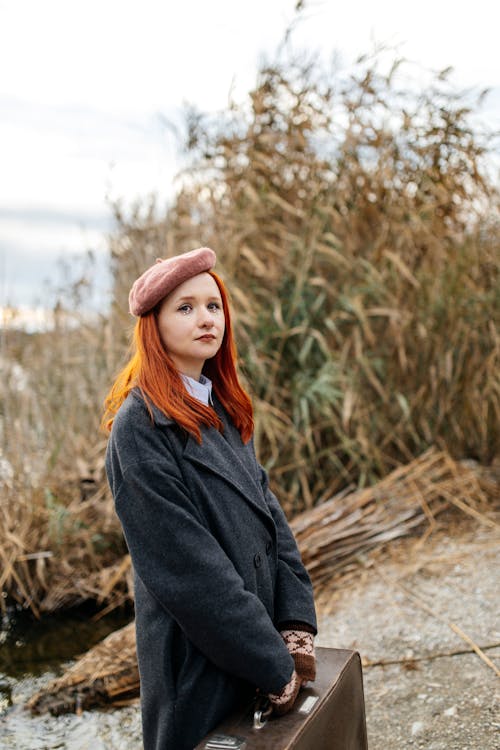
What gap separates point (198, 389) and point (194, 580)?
1.48 ft

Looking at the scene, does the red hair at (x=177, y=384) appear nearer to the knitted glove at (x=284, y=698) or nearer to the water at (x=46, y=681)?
the knitted glove at (x=284, y=698)

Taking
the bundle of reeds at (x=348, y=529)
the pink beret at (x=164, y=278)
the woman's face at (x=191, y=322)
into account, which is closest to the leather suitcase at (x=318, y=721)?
the woman's face at (x=191, y=322)

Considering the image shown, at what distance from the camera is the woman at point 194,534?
158 cm

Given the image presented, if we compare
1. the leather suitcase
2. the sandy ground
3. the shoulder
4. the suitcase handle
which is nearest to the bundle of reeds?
the sandy ground

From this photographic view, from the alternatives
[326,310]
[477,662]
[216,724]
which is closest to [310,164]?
[326,310]

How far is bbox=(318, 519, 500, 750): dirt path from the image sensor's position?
2.64m

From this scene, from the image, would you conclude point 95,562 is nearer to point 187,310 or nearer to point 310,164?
point 310,164

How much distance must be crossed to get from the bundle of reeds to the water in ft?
0.27

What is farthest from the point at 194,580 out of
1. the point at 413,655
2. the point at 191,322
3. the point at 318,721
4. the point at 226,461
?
the point at 413,655

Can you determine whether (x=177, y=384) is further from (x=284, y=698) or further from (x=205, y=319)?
(x=284, y=698)

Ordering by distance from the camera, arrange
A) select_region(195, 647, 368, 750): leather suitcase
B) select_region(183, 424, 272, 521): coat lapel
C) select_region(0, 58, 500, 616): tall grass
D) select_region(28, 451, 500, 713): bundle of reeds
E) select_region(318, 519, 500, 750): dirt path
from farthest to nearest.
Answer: select_region(0, 58, 500, 616): tall grass → select_region(28, 451, 500, 713): bundle of reeds → select_region(318, 519, 500, 750): dirt path → select_region(183, 424, 272, 521): coat lapel → select_region(195, 647, 368, 750): leather suitcase

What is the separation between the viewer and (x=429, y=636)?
10.6 ft

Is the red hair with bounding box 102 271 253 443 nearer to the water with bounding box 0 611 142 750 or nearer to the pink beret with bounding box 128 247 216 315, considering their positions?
the pink beret with bounding box 128 247 216 315

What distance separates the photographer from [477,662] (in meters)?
2.99
